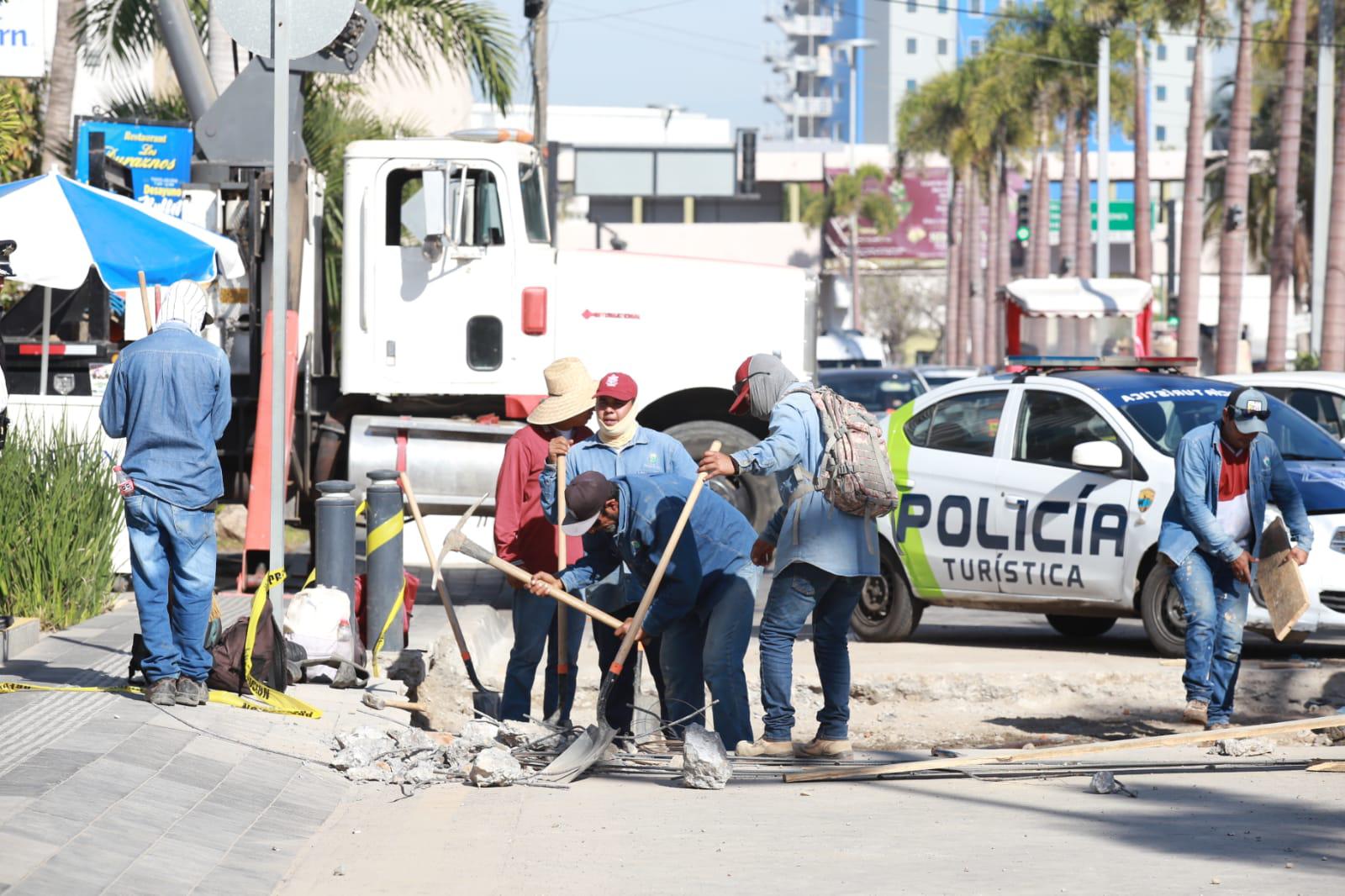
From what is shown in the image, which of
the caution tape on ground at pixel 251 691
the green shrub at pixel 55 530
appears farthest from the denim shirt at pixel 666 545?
the green shrub at pixel 55 530

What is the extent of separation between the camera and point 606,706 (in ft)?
26.2

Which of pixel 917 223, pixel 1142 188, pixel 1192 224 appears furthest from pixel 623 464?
pixel 917 223

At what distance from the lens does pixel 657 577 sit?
707 cm

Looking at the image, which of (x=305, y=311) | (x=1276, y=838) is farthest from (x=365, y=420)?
(x=1276, y=838)

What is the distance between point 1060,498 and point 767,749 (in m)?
3.83

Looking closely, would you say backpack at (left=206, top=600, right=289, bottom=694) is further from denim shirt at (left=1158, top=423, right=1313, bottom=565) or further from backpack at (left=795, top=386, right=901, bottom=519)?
denim shirt at (left=1158, top=423, right=1313, bottom=565)

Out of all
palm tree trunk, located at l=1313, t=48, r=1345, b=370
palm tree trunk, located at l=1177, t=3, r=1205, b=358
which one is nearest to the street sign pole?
palm tree trunk, located at l=1313, t=48, r=1345, b=370

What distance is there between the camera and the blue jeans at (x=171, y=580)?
7391 millimetres

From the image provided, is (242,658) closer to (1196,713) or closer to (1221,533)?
(1196,713)

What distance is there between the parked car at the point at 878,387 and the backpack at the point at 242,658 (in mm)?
16901

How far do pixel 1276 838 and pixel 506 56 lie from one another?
1539 centimetres

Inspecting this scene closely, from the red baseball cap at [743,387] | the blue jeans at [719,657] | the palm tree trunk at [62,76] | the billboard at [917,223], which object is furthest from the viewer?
the billboard at [917,223]

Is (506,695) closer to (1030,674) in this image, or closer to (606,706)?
(606,706)

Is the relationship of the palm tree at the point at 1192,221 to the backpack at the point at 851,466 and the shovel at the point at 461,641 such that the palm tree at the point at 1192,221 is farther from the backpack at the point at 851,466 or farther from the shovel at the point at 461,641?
the backpack at the point at 851,466
